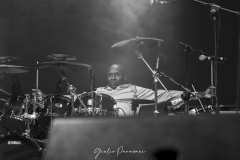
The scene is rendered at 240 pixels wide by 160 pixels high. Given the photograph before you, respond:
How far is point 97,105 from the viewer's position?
3.70m

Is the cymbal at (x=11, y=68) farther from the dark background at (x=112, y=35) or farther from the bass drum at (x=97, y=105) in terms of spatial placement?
the dark background at (x=112, y=35)

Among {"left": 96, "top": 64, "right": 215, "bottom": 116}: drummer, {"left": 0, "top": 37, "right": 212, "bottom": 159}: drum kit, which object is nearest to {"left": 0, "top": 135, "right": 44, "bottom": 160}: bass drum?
{"left": 0, "top": 37, "right": 212, "bottom": 159}: drum kit

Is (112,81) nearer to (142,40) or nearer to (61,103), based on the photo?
(142,40)

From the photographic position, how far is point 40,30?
16.7 feet

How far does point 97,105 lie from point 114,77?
1.19 m

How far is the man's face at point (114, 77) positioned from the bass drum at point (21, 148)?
5.59ft

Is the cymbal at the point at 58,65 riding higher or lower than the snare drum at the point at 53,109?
higher

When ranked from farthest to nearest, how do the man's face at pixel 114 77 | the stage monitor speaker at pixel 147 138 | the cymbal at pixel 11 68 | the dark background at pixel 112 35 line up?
the man's face at pixel 114 77
the dark background at pixel 112 35
the cymbal at pixel 11 68
the stage monitor speaker at pixel 147 138

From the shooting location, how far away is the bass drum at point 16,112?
3500mm

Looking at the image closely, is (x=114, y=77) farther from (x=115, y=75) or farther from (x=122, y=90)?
(x=122, y=90)

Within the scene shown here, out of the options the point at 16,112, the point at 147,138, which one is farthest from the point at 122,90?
the point at 147,138

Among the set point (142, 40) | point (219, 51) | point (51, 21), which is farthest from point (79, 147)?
point (51, 21)

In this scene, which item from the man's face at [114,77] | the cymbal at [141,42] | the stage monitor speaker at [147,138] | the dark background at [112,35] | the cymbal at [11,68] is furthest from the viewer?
the man's face at [114,77]

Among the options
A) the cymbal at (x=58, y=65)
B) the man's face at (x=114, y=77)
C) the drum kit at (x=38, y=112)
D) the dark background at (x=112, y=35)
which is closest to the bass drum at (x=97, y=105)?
the drum kit at (x=38, y=112)
